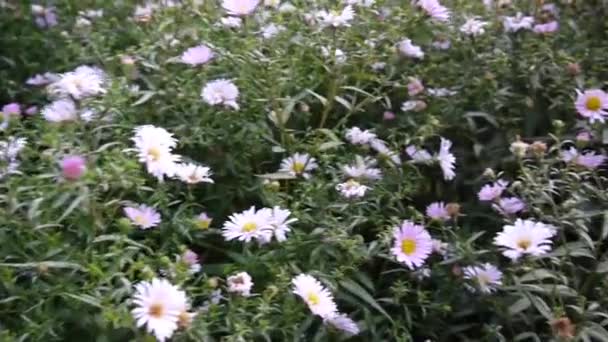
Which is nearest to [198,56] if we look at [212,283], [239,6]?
[239,6]

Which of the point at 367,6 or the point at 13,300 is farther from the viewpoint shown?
the point at 367,6

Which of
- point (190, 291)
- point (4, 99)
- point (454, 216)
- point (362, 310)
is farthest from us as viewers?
point (4, 99)

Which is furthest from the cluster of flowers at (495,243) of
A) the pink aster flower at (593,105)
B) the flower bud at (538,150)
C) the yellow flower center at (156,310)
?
the yellow flower center at (156,310)

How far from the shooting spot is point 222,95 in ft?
5.19

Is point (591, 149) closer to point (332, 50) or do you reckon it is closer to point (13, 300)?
point (332, 50)

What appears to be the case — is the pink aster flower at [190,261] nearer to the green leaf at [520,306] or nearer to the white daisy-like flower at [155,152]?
the white daisy-like flower at [155,152]

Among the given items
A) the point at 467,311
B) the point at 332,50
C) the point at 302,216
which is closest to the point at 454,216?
the point at 467,311

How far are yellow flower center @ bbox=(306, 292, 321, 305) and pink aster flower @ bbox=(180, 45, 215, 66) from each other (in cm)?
54

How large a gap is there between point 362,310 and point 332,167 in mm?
263

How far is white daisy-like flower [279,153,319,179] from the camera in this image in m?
1.56

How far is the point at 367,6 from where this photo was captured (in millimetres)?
1862

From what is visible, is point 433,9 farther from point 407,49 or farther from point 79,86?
point 79,86

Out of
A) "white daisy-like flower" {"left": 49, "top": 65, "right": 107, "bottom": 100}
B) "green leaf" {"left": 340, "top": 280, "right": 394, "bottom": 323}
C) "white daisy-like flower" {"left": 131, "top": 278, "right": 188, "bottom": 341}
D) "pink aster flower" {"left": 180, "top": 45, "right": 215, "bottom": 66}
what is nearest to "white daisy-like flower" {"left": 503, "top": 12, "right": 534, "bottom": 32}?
"pink aster flower" {"left": 180, "top": 45, "right": 215, "bottom": 66}

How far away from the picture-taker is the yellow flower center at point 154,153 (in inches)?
53.2
